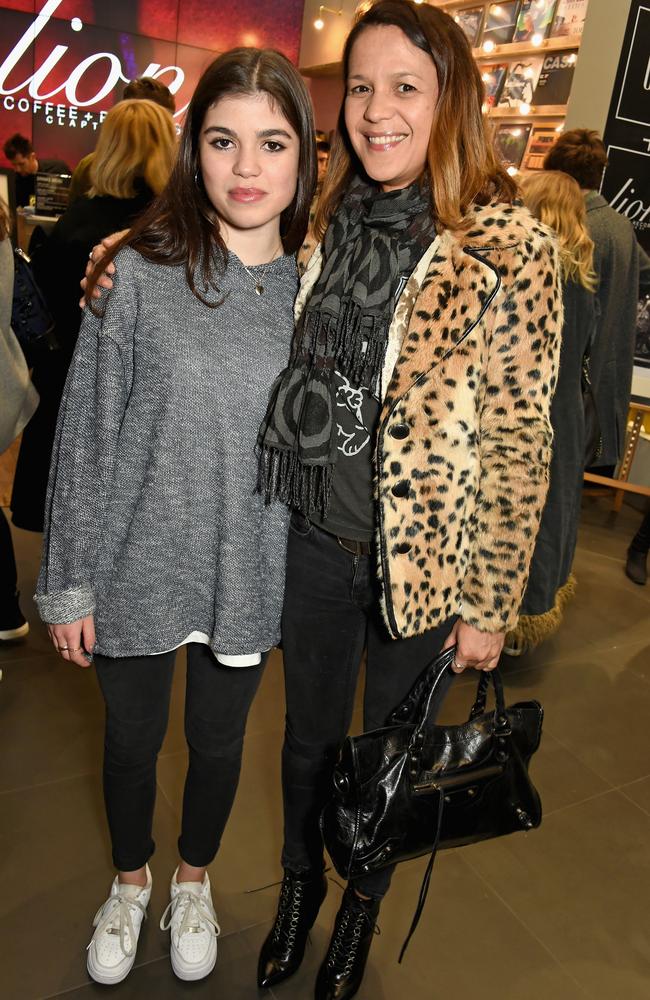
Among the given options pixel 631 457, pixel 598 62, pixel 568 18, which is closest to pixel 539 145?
pixel 568 18

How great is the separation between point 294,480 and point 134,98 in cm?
205

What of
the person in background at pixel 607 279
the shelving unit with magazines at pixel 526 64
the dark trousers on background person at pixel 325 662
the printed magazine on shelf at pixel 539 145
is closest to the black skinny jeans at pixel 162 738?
the dark trousers on background person at pixel 325 662

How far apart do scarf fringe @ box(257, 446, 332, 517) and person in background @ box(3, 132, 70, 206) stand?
20.4 ft

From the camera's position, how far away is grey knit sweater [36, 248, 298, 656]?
1.27 meters

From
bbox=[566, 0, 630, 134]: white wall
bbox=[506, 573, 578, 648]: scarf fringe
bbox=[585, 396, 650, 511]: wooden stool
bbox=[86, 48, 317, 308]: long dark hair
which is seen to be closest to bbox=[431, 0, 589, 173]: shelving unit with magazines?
bbox=[566, 0, 630, 134]: white wall

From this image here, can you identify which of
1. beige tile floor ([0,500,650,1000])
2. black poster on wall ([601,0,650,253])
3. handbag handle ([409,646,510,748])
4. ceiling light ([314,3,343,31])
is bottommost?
beige tile floor ([0,500,650,1000])

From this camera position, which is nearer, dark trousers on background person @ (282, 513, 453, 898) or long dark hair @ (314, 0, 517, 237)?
long dark hair @ (314, 0, 517, 237)

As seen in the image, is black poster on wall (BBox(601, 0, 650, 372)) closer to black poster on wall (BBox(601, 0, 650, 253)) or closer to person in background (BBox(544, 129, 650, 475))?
black poster on wall (BBox(601, 0, 650, 253))

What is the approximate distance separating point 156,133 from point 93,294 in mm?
1482

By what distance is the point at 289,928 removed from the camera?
64.7 inches

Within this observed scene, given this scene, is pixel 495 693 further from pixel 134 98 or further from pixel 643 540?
pixel 643 540

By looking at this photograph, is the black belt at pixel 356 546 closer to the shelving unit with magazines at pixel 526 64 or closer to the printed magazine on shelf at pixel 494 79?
the shelving unit with magazines at pixel 526 64

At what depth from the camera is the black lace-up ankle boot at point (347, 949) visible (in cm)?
159

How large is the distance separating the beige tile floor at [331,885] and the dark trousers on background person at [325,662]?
0.32 m
